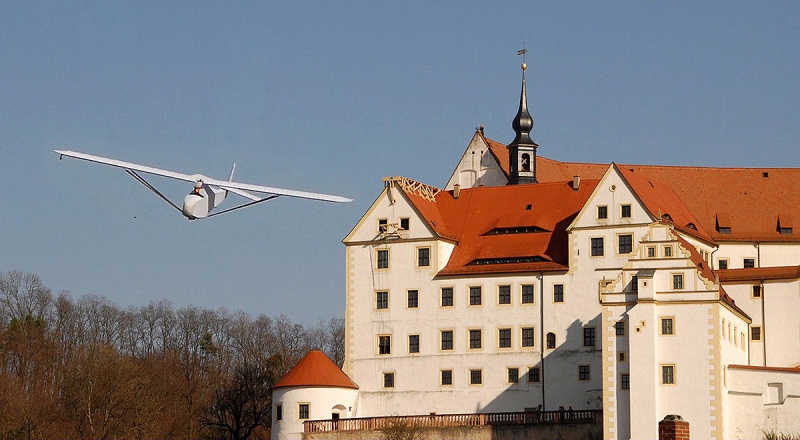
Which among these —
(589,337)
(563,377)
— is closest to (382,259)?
(563,377)

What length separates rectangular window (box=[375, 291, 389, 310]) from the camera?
8250 cm

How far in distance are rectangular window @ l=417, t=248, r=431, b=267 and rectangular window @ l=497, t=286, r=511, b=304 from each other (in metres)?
3.92

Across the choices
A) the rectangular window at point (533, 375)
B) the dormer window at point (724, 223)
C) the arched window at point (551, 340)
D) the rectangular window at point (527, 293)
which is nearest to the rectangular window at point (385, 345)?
the rectangular window at point (527, 293)

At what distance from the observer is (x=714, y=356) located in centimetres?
7075

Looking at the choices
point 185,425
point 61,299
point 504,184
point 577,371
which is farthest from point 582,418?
point 61,299

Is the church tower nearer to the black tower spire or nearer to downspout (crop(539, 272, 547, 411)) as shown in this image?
the black tower spire

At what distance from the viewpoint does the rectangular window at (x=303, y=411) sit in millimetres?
78938

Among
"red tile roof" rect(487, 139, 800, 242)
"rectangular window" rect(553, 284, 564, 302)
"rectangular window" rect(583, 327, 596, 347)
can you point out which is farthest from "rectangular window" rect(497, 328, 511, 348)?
"red tile roof" rect(487, 139, 800, 242)

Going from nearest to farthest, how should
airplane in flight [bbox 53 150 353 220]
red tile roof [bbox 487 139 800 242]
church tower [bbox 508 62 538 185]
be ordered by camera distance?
airplane in flight [bbox 53 150 353 220], red tile roof [bbox 487 139 800 242], church tower [bbox 508 62 538 185]

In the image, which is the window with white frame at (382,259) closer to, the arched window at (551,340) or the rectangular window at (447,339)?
the rectangular window at (447,339)

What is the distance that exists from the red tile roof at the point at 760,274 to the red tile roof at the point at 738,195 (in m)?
5.84

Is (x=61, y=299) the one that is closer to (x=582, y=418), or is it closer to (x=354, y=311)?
(x=354, y=311)

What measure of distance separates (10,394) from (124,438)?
637 cm

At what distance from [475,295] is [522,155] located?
580 inches
